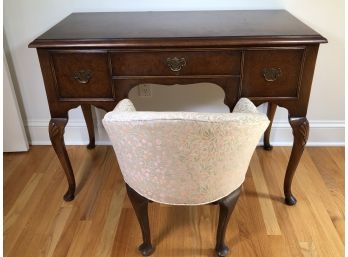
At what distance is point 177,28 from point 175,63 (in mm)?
165

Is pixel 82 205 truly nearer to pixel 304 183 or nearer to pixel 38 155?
pixel 38 155

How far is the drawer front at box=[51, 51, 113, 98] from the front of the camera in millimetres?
1120

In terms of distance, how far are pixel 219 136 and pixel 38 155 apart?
139cm

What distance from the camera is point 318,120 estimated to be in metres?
1.81

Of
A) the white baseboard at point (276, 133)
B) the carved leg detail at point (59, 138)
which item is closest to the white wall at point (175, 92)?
the white baseboard at point (276, 133)

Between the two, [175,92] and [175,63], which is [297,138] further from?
[175,92]

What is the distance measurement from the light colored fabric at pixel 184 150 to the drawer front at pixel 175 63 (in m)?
0.20

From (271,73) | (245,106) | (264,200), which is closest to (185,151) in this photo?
(245,106)

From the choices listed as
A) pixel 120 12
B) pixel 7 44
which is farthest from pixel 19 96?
pixel 120 12

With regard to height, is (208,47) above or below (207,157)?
above

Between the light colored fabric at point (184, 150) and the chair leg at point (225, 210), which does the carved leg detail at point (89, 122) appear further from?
the chair leg at point (225, 210)

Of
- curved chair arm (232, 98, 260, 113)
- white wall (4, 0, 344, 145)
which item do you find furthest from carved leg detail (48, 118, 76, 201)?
curved chair arm (232, 98, 260, 113)

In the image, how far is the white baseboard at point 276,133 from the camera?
1818mm

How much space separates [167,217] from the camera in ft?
4.62
